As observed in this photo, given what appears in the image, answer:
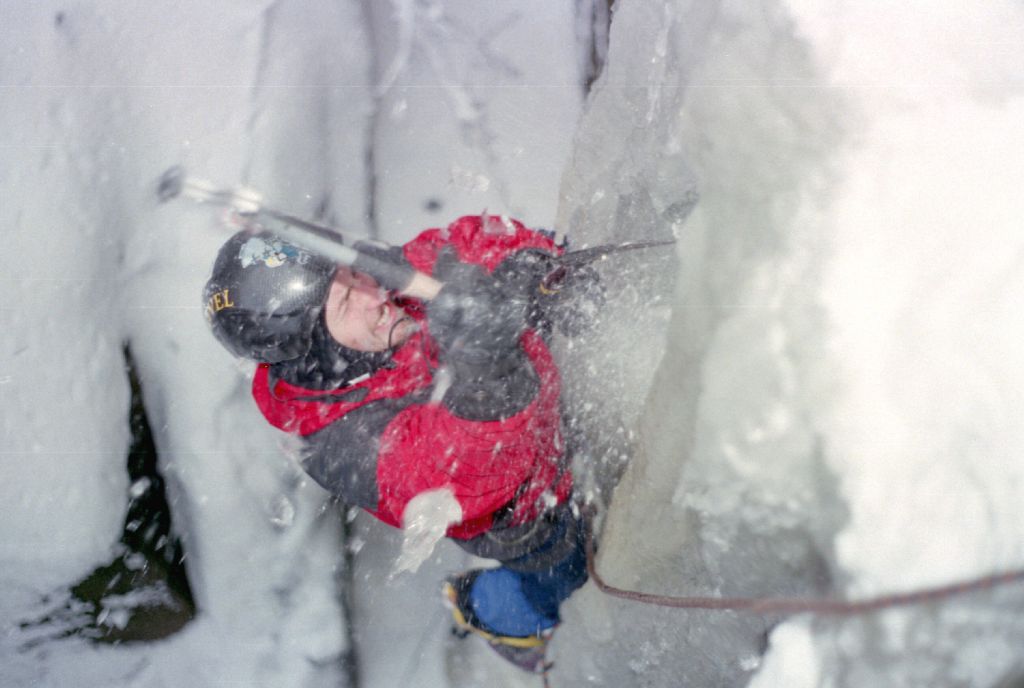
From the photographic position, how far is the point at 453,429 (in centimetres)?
116

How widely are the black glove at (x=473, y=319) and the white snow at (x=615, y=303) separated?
0.28 m

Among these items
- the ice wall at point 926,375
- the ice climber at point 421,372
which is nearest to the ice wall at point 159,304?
the ice climber at point 421,372

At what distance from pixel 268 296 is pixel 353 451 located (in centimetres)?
34

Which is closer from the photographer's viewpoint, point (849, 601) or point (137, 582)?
point (849, 601)

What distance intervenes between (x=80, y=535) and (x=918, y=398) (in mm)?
1835

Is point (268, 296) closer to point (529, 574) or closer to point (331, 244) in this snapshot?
point (331, 244)

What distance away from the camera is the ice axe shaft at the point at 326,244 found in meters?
1.08

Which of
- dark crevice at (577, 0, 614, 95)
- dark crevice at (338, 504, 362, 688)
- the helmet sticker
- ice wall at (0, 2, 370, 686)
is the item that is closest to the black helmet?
the helmet sticker

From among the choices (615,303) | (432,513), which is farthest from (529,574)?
(615,303)

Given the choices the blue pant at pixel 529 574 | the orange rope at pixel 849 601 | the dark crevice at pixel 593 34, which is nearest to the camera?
the orange rope at pixel 849 601

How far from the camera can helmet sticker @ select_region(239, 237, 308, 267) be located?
119 cm

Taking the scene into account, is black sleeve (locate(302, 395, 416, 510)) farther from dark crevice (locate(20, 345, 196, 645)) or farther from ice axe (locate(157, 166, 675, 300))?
dark crevice (locate(20, 345, 196, 645))

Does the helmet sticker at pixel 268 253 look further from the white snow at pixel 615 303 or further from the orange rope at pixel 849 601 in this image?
the orange rope at pixel 849 601

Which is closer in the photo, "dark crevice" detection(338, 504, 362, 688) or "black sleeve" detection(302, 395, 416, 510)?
"black sleeve" detection(302, 395, 416, 510)
